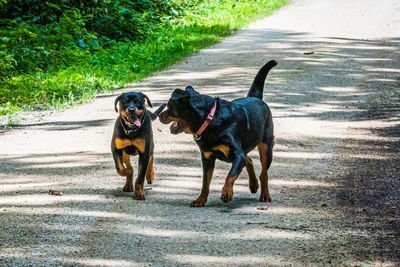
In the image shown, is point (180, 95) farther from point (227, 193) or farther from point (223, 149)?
point (227, 193)

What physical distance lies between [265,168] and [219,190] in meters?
0.67

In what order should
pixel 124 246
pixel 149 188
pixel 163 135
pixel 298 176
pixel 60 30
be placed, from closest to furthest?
pixel 124 246 < pixel 149 188 < pixel 298 176 < pixel 163 135 < pixel 60 30

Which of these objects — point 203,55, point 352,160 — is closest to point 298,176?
point 352,160

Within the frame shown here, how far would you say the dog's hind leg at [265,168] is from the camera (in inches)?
265

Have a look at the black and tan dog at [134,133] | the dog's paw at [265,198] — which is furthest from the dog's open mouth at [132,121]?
the dog's paw at [265,198]

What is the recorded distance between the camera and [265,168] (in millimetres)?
6797

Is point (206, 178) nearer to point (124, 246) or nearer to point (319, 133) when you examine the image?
point (124, 246)

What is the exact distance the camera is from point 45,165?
855 cm

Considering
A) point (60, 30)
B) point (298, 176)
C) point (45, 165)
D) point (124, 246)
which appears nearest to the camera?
point (124, 246)

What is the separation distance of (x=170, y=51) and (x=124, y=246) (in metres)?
13.9

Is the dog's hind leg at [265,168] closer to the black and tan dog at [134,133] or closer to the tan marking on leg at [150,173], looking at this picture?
the black and tan dog at [134,133]

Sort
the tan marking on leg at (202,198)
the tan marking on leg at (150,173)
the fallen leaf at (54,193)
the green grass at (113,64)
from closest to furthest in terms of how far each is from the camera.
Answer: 1. the tan marking on leg at (202,198)
2. the fallen leaf at (54,193)
3. the tan marking on leg at (150,173)
4. the green grass at (113,64)

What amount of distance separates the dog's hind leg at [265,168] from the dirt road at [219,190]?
113 mm

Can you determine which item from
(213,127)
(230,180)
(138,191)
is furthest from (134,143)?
(230,180)
